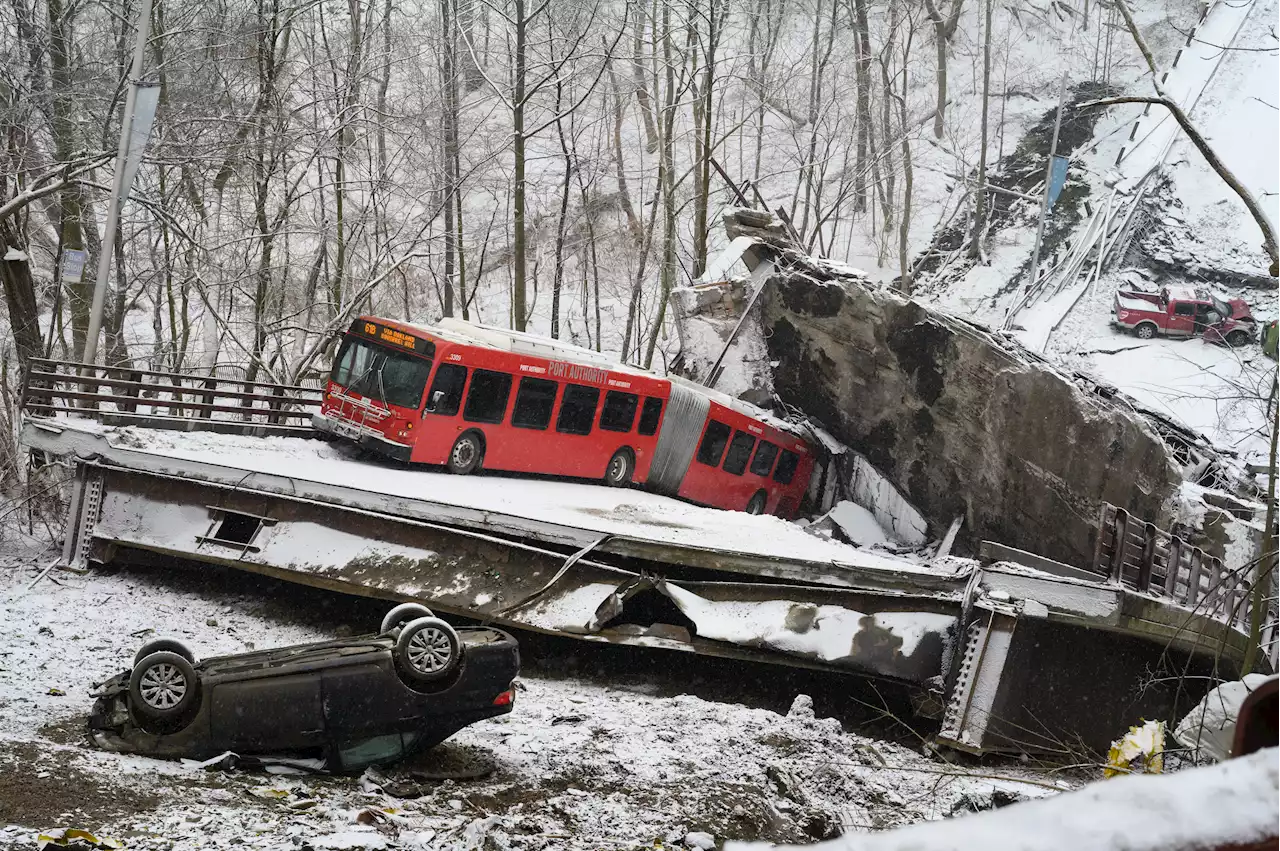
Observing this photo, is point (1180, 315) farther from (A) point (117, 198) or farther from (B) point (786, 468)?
(A) point (117, 198)

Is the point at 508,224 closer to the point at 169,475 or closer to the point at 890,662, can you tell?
the point at 169,475

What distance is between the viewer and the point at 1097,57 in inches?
1864

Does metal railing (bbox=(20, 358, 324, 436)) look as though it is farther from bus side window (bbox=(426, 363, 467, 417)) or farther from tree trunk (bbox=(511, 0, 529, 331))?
tree trunk (bbox=(511, 0, 529, 331))

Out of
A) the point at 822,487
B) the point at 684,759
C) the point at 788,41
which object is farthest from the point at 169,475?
the point at 788,41

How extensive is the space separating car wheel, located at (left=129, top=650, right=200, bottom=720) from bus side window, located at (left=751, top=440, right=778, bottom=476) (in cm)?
1609

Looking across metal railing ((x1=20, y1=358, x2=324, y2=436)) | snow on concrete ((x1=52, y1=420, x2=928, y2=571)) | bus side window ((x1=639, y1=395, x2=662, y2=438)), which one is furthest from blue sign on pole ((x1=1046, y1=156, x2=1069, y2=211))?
metal railing ((x1=20, y1=358, x2=324, y2=436))

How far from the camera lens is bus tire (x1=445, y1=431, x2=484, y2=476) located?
1667 centimetres

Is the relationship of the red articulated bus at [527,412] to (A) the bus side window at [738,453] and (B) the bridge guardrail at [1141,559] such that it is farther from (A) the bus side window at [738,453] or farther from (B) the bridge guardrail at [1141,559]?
(B) the bridge guardrail at [1141,559]

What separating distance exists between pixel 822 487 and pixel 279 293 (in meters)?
15.3

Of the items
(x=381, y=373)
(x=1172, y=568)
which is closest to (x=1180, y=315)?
(x=1172, y=568)

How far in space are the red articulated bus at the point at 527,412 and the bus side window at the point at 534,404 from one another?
2 cm

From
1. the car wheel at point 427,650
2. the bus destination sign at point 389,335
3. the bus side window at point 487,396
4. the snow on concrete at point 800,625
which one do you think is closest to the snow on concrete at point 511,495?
the snow on concrete at point 800,625

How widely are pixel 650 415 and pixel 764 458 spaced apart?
158 inches

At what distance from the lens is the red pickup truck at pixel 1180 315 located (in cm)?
3294
